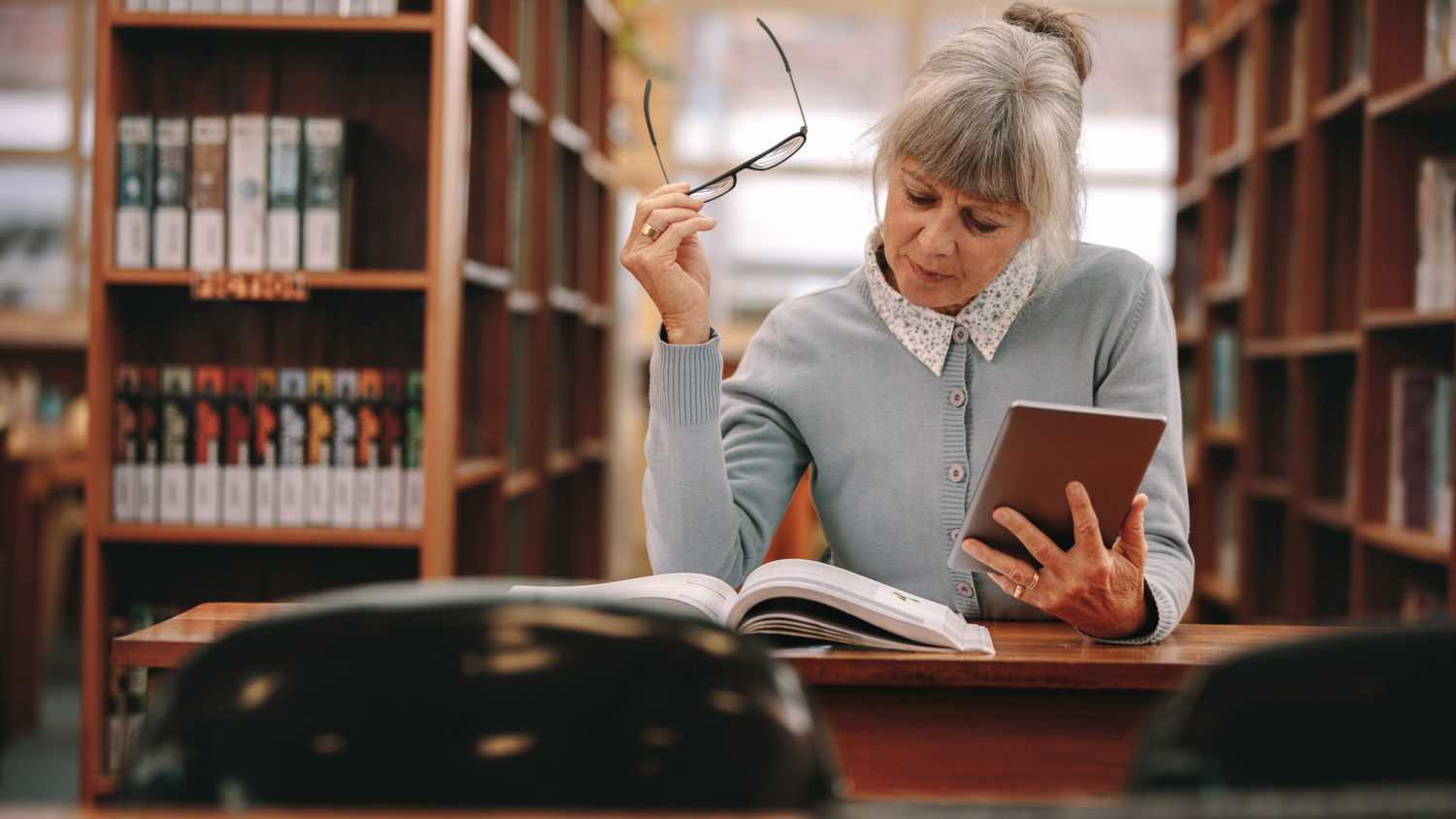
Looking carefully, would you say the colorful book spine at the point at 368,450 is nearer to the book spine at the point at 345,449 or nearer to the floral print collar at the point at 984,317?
the book spine at the point at 345,449

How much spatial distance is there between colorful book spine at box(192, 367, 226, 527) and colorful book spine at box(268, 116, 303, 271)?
253mm

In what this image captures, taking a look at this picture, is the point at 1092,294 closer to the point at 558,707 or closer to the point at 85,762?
the point at 558,707

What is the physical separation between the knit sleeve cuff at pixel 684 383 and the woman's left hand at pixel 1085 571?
0.37 m

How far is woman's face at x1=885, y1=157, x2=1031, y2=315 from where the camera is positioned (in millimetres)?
1270

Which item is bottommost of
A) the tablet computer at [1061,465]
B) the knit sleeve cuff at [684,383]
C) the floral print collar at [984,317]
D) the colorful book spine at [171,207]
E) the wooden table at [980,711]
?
the wooden table at [980,711]

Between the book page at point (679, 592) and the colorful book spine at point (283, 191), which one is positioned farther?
the colorful book spine at point (283, 191)

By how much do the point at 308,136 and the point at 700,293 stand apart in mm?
1067

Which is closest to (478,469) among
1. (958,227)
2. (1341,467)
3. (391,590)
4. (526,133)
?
(526,133)

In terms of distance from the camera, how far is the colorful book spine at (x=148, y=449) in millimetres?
1972

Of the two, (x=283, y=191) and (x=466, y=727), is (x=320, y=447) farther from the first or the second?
(x=466, y=727)

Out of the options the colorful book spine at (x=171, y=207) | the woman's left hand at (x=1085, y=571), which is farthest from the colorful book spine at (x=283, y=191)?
the woman's left hand at (x=1085, y=571)

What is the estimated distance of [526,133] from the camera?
2.86m

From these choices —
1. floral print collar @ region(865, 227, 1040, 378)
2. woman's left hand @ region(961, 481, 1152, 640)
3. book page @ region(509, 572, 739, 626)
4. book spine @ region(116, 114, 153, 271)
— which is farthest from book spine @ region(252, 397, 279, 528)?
woman's left hand @ region(961, 481, 1152, 640)

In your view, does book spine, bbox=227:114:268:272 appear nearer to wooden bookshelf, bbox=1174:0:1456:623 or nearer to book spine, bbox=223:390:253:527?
book spine, bbox=223:390:253:527
